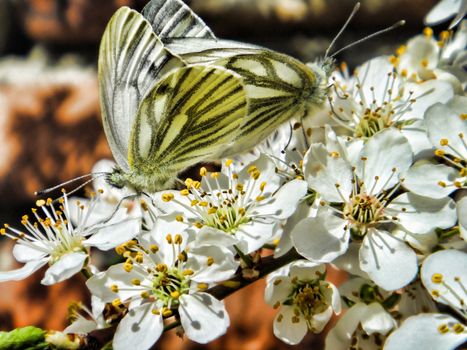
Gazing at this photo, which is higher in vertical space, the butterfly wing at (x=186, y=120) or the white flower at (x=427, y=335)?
the butterfly wing at (x=186, y=120)

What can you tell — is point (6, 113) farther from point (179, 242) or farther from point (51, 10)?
point (179, 242)

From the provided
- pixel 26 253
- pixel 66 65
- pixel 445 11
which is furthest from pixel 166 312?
pixel 66 65

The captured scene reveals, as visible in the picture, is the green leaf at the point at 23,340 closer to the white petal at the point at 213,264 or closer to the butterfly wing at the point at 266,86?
the white petal at the point at 213,264

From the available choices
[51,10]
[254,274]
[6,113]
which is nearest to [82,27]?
[51,10]

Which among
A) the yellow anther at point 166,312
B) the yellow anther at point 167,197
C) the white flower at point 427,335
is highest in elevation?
the yellow anther at point 167,197

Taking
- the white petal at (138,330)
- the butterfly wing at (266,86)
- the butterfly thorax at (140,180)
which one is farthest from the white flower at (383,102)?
the white petal at (138,330)

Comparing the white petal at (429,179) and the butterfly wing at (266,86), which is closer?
the white petal at (429,179)

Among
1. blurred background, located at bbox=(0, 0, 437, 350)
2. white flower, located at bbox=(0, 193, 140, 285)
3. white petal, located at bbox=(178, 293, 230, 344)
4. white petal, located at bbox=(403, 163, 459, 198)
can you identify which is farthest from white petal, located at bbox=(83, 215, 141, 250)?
blurred background, located at bbox=(0, 0, 437, 350)

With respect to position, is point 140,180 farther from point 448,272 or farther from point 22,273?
point 448,272
